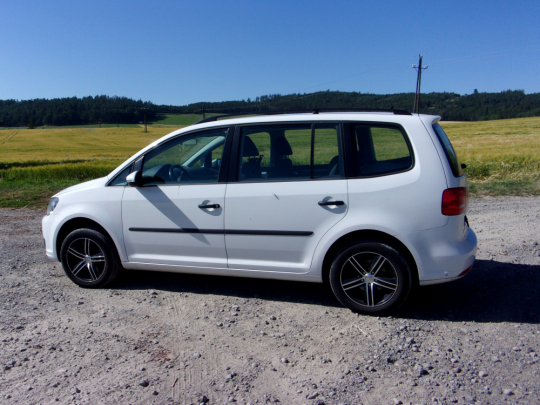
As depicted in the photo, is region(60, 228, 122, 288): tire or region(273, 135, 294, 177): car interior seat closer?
region(273, 135, 294, 177): car interior seat

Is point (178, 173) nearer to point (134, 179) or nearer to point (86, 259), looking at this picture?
point (134, 179)

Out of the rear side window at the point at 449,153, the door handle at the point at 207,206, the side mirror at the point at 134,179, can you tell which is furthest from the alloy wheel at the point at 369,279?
the side mirror at the point at 134,179

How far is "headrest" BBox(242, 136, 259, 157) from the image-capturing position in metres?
4.12

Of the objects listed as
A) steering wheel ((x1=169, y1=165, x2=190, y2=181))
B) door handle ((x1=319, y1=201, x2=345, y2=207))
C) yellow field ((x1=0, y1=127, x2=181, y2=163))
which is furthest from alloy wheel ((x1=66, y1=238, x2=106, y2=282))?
yellow field ((x1=0, y1=127, x2=181, y2=163))

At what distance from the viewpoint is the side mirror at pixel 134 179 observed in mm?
4184

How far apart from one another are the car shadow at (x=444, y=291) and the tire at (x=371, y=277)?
232 mm

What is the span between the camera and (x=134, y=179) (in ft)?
13.8

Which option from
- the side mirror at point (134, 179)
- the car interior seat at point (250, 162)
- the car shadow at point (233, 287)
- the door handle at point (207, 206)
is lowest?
the car shadow at point (233, 287)

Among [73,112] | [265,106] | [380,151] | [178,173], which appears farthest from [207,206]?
[73,112]

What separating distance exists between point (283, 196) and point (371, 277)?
1031mm

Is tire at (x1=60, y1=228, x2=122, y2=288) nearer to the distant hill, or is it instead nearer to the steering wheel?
the steering wheel

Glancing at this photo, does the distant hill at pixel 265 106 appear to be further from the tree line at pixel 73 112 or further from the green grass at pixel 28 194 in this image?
the green grass at pixel 28 194

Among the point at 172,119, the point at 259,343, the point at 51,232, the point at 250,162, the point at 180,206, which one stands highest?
Result: the point at 172,119

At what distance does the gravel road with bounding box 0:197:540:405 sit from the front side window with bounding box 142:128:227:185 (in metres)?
1.20
